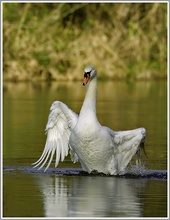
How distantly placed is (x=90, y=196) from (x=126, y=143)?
227 cm

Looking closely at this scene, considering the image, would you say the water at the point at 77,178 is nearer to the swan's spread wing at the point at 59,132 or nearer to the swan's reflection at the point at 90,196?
the swan's reflection at the point at 90,196

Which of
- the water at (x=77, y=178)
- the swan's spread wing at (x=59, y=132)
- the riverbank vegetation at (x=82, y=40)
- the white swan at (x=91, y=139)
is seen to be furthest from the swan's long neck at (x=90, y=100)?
the riverbank vegetation at (x=82, y=40)

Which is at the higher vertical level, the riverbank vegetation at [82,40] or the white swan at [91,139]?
the riverbank vegetation at [82,40]

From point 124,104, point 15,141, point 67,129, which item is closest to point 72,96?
point 124,104

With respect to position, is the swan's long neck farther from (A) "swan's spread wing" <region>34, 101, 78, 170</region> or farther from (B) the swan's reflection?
(B) the swan's reflection

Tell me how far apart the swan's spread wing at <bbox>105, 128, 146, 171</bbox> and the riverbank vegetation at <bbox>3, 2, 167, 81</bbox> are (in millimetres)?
22057

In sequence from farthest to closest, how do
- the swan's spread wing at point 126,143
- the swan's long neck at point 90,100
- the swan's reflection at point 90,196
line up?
1. the swan's spread wing at point 126,143
2. the swan's long neck at point 90,100
3. the swan's reflection at point 90,196

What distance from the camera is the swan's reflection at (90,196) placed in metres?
8.97

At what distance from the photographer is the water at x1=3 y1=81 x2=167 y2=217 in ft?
30.0

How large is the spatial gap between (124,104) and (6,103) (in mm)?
3107

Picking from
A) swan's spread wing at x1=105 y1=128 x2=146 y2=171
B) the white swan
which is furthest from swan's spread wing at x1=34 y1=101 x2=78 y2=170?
swan's spread wing at x1=105 y1=128 x2=146 y2=171

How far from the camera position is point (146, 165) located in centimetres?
1257

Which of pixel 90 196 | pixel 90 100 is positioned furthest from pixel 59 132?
pixel 90 196

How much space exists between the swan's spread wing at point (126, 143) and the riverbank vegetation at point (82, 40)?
22.1 meters
